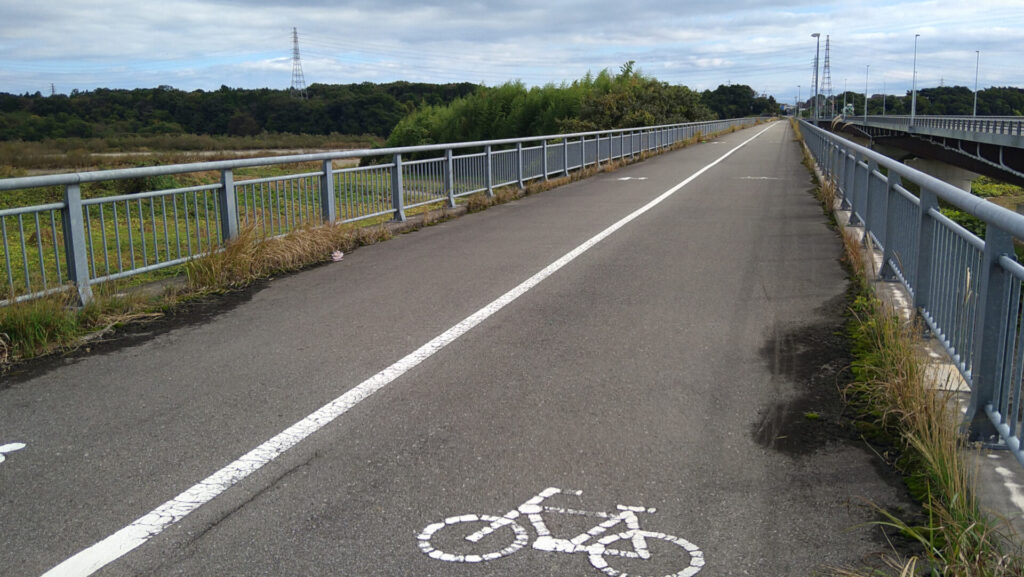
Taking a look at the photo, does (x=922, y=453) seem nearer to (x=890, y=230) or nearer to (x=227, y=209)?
(x=890, y=230)

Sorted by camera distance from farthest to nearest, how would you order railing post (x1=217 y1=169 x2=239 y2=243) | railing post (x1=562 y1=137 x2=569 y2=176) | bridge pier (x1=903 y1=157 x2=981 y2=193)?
bridge pier (x1=903 y1=157 x2=981 y2=193), railing post (x1=562 y1=137 x2=569 y2=176), railing post (x1=217 y1=169 x2=239 y2=243)

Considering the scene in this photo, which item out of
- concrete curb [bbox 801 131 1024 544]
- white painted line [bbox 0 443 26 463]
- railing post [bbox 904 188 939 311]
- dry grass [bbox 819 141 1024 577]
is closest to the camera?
dry grass [bbox 819 141 1024 577]

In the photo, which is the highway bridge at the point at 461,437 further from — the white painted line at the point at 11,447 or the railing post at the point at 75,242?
the railing post at the point at 75,242

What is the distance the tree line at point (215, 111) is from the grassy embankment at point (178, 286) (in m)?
66.3

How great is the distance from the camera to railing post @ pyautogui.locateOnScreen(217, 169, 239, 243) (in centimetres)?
1009

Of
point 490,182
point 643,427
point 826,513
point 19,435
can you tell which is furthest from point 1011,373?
point 490,182

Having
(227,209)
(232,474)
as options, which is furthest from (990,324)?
(227,209)

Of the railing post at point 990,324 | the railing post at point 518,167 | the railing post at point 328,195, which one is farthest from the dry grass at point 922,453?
the railing post at point 518,167

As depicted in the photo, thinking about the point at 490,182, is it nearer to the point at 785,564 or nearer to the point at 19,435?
the point at 19,435

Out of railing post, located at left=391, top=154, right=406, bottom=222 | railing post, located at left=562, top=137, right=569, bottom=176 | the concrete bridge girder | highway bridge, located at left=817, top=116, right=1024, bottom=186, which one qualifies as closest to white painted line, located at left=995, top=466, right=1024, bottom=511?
railing post, located at left=391, top=154, right=406, bottom=222

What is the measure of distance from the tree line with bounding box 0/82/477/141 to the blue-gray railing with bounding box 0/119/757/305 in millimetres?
58153

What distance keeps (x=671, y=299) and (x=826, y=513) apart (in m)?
4.65

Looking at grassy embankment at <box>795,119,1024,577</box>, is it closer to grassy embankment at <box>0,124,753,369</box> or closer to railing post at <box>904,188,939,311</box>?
railing post at <box>904,188,939,311</box>

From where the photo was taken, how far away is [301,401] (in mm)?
5465
